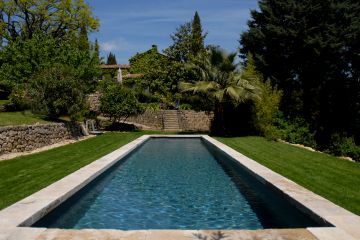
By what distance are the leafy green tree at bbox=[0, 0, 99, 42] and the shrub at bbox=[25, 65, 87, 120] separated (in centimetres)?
1700

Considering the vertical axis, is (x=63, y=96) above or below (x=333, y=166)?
above

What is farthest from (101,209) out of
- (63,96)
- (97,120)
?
(97,120)

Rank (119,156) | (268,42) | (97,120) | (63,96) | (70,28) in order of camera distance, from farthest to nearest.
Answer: (70,28) → (268,42) → (97,120) → (63,96) → (119,156)

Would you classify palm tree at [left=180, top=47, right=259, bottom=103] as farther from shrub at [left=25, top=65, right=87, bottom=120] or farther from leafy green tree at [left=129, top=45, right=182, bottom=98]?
leafy green tree at [left=129, top=45, right=182, bottom=98]

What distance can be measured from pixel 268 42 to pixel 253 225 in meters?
28.2

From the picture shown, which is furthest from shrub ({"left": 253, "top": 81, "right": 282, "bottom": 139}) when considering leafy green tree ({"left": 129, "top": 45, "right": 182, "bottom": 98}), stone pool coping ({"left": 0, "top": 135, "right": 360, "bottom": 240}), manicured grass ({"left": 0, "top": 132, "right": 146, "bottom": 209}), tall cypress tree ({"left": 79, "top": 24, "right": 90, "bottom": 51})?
tall cypress tree ({"left": 79, "top": 24, "right": 90, "bottom": 51})

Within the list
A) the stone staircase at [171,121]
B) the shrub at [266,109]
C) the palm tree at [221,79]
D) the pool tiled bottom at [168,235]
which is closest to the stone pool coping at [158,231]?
the pool tiled bottom at [168,235]

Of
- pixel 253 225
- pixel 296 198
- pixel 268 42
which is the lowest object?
pixel 253 225

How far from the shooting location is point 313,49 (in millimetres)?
29875

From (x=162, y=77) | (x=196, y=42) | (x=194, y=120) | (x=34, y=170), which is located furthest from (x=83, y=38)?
(x=34, y=170)

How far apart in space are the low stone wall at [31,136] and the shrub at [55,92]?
1.07 meters

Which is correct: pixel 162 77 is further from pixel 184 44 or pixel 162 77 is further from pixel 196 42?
pixel 196 42

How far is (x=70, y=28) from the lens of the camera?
38031 mm

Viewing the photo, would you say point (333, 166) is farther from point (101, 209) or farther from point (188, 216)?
point (101, 209)
